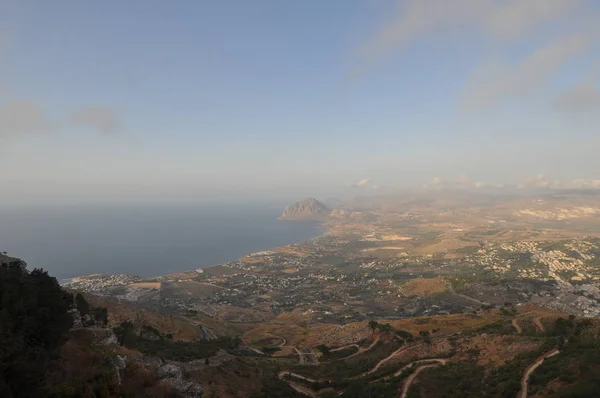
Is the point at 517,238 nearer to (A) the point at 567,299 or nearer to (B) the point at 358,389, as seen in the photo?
(A) the point at 567,299

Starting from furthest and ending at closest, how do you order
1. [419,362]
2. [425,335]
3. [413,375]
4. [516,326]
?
[425,335], [516,326], [419,362], [413,375]

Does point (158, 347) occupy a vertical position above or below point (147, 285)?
above

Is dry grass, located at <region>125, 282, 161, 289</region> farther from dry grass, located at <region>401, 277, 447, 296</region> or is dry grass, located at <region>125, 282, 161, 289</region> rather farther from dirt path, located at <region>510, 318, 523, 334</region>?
dirt path, located at <region>510, 318, 523, 334</region>

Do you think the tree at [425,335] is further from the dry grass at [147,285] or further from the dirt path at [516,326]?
the dry grass at [147,285]

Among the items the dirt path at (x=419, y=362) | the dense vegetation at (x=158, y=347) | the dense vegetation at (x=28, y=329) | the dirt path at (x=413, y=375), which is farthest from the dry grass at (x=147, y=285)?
the dirt path at (x=413, y=375)

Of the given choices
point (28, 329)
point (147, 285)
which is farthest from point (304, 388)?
point (147, 285)

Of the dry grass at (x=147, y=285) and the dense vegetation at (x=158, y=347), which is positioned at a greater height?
the dense vegetation at (x=158, y=347)

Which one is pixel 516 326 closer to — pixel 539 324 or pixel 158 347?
pixel 539 324

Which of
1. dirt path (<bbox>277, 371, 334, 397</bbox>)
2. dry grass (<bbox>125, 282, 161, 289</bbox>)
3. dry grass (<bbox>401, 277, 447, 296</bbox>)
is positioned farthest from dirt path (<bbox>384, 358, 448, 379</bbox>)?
dry grass (<bbox>125, 282, 161, 289</bbox>)

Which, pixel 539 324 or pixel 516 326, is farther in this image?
pixel 516 326

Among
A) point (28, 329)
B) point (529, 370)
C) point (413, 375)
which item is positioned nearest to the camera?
point (28, 329)

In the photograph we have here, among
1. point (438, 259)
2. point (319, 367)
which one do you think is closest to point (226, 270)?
point (438, 259)

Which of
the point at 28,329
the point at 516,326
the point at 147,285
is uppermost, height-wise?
the point at 28,329
